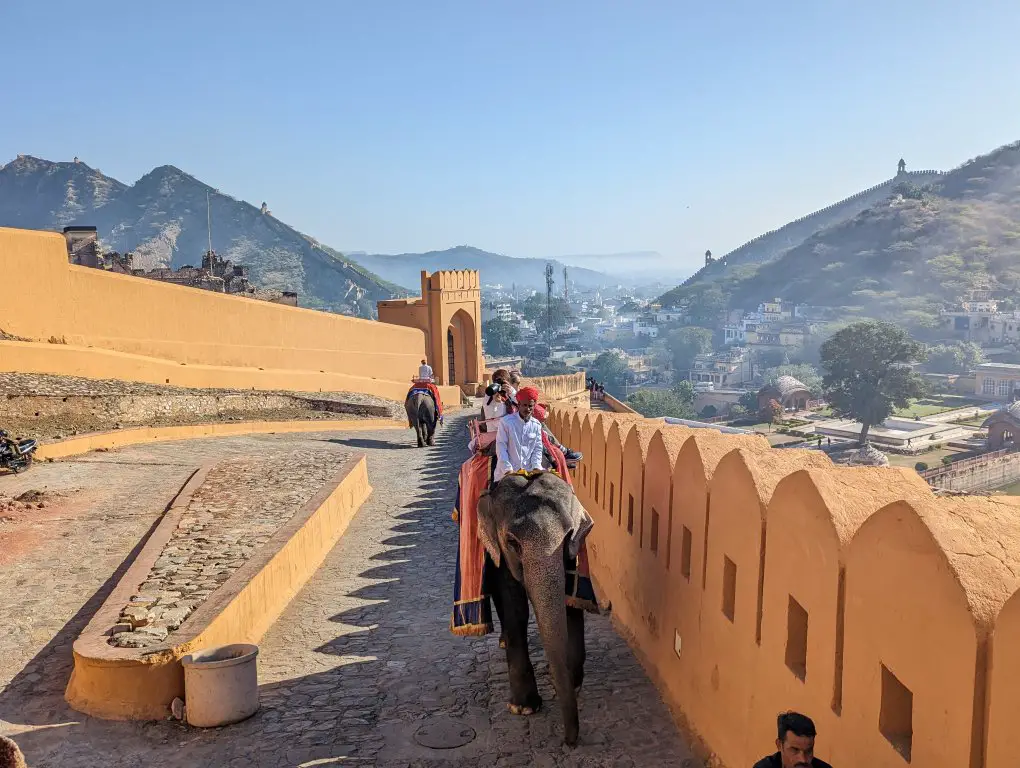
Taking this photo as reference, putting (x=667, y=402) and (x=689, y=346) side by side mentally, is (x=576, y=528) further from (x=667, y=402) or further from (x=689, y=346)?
(x=689, y=346)

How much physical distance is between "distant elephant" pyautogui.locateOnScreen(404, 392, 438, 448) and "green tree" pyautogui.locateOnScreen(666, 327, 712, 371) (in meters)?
153

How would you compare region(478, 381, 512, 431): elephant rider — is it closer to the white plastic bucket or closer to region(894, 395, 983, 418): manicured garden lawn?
the white plastic bucket

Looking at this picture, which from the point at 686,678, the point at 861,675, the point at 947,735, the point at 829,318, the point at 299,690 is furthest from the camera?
the point at 829,318

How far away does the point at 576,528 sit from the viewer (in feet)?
17.5

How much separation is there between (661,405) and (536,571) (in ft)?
330

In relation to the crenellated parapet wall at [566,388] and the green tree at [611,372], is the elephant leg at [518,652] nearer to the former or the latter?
the crenellated parapet wall at [566,388]

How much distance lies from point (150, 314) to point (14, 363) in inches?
148

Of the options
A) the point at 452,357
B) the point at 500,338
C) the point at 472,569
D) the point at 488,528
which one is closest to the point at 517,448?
the point at 488,528

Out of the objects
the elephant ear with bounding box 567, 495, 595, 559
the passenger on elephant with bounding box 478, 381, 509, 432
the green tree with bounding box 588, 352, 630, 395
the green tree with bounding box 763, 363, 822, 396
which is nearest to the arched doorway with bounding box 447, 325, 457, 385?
the passenger on elephant with bounding box 478, 381, 509, 432

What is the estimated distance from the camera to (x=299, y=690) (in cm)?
603

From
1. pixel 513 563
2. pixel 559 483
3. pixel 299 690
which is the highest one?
pixel 559 483

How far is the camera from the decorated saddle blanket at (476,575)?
17.9 feet

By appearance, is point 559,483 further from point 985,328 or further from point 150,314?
point 985,328

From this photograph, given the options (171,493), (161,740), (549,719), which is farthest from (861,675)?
(171,493)
